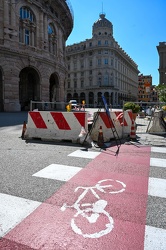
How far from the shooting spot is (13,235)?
254 centimetres

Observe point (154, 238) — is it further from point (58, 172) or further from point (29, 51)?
point (29, 51)

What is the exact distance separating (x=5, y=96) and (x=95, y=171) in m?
23.3

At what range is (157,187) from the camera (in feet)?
13.2

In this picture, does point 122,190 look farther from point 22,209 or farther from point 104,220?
point 22,209

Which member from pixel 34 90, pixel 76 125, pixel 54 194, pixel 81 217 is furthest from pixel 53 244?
pixel 34 90

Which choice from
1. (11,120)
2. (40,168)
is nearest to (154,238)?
(40,168)

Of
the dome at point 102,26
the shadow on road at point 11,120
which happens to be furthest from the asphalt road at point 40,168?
the dome at point 102,26

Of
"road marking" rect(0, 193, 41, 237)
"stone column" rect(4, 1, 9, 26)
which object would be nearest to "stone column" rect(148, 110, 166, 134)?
"road marking" rect(0, 193, 41, 237)

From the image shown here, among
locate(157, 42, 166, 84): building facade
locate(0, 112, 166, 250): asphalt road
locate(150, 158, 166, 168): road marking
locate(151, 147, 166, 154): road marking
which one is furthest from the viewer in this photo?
locate(157, 42, 166, 84): building facade

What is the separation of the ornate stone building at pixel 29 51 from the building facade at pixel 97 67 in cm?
4635

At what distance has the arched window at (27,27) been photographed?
2789cm

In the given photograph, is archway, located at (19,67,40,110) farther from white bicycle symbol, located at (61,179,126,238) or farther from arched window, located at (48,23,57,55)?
white bicycle symbol, located at (61,179,126,238)

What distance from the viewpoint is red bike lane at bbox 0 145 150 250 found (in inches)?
95.2

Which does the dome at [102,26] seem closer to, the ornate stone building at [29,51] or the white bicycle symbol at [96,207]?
the ornate stone building at [29,51]
